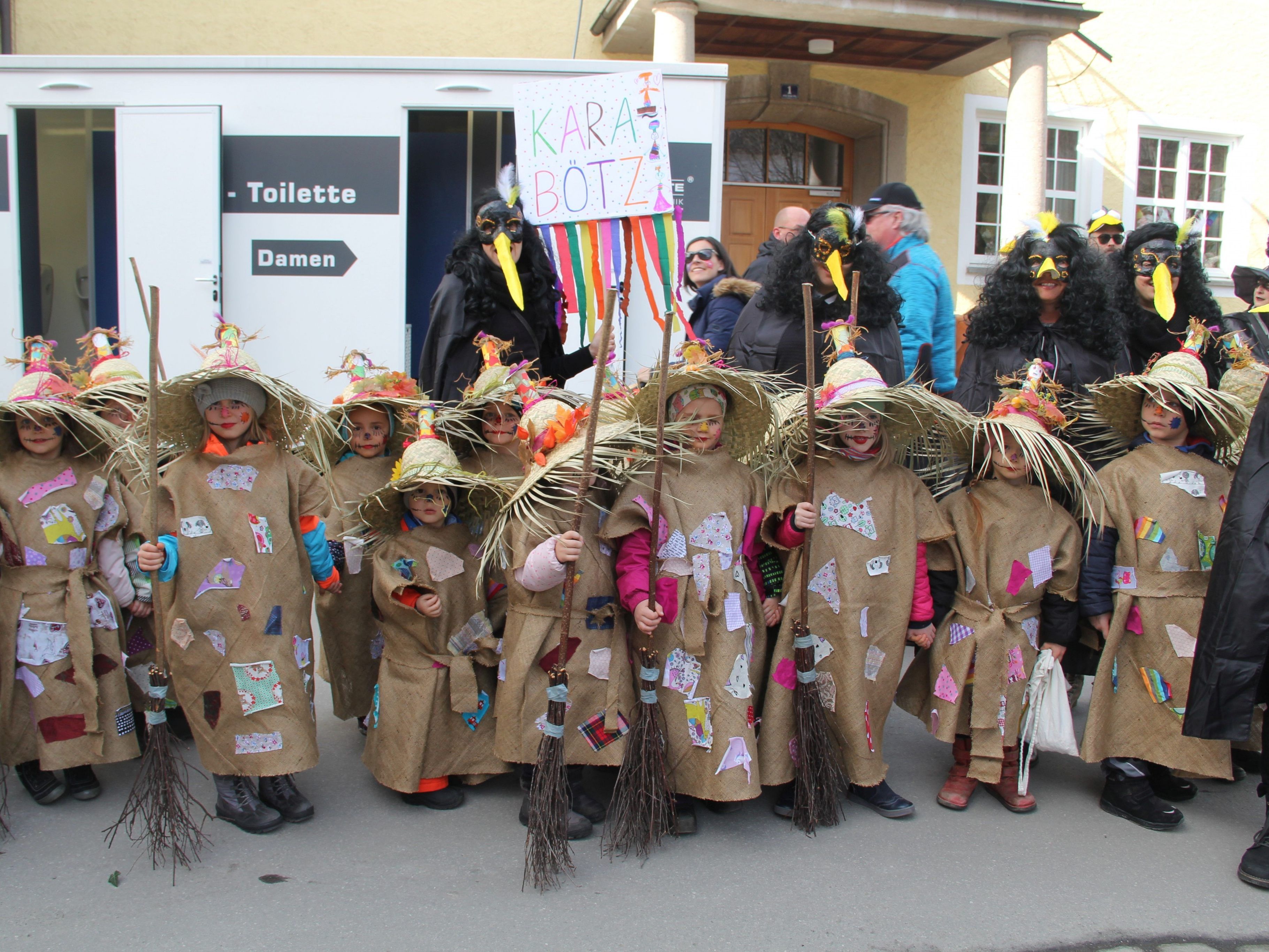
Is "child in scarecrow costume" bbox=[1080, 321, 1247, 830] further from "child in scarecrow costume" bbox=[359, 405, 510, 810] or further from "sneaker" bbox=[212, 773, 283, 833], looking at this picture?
"sneaker" bbox=[212, 773, 283, 833]

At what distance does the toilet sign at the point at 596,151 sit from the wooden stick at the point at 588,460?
4.10ft

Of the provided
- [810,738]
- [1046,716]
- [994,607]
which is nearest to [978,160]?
[994,607]

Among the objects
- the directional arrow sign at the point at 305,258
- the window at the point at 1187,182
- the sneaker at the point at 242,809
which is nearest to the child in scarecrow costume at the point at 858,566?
the sneaker at the point at 242,809

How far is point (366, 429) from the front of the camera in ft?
13.2

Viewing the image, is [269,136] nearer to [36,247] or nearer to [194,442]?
[36,247]

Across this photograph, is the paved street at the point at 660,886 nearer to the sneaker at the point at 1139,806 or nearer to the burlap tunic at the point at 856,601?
the sneaker at the point at 1139,806

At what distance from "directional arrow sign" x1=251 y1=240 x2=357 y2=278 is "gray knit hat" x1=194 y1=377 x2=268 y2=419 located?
334 cm

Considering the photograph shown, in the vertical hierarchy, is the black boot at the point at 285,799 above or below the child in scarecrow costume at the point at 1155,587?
below

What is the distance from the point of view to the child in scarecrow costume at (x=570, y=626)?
128 inches

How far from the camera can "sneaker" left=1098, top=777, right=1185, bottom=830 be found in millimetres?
3467

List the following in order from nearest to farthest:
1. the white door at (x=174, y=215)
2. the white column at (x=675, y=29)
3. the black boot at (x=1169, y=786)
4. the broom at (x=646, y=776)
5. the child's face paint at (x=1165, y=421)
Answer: the broom at (x=646, y=776)
the child's face paint at (x=1165, y=421)
the black boot at (x=1169, y=786)
the white door at (x=174, y=215)
the white column at (x=675, y=29)

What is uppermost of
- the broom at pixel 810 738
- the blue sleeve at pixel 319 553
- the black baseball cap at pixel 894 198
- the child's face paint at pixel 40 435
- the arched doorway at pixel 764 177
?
the arched doorway at pixel 764 177

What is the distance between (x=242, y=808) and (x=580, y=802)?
1.09m

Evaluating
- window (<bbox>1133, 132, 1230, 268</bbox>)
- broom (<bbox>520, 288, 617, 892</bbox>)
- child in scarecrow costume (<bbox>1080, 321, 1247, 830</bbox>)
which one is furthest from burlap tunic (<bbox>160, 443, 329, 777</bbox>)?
window (<bbox>1133, 132, 1230, 268</bbox>)
